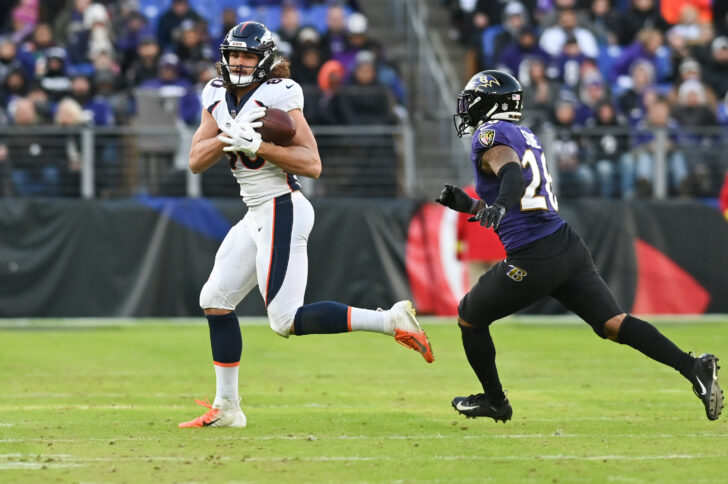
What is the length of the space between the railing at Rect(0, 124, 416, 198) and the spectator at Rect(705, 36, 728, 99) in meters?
5.36

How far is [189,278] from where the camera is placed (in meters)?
14.0

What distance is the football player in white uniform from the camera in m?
6.54

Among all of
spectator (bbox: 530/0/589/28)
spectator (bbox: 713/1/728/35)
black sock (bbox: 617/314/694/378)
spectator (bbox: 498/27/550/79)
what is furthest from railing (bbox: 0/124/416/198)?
black sock (bbox: 617/314/694/378)

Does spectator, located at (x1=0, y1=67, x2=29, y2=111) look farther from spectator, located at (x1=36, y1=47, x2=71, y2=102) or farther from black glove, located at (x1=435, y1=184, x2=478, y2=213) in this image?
black glove, located at (x1=435, y1=184, x2=478, y2=213)

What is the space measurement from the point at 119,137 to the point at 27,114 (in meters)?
1.22

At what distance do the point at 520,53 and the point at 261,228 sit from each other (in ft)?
36.7

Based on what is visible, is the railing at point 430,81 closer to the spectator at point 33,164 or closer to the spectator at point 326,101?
the spectator at point 326,101

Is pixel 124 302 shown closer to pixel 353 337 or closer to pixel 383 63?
pixel 353 337

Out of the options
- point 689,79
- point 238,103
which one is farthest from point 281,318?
point 689,79

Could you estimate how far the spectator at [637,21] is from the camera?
18.8 metres

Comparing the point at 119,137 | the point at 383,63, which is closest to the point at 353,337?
the point at 119,137

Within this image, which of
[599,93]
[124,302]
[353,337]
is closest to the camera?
[353,337]

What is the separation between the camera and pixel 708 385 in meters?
6.34

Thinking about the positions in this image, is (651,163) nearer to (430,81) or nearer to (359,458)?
(430,81)
